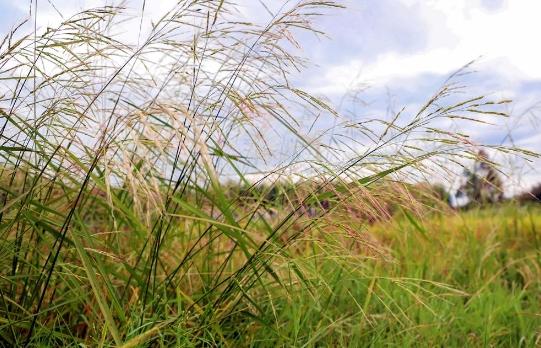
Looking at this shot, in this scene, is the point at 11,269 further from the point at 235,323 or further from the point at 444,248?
the point at 444,248

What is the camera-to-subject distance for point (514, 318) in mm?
3297

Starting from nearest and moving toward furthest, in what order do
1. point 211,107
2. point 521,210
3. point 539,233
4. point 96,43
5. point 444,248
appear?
point 211,107
point 96,43
point 444,248
point 539,233
point 521,210

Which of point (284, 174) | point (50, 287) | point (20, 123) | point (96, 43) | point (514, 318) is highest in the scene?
point (96, 43)

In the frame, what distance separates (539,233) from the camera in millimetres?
A: 5242

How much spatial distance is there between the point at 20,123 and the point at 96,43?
36 centimetres

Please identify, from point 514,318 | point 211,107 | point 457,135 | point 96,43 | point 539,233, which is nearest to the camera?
point 457,135

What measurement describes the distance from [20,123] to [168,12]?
0.57 meters

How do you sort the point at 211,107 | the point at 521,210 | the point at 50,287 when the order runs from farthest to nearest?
1. the point at 521,210
2. the point at 50,287
3. the point at 211,107

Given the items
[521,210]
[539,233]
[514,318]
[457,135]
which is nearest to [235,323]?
[457,135]

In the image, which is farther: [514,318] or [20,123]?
[514,318]

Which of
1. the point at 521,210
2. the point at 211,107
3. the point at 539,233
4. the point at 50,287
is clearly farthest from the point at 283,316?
the point at 521,210

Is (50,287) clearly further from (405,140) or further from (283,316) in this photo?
(405,140)

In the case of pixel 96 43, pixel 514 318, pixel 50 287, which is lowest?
pixel 514 318

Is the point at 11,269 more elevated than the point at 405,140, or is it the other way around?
the point at 405,140
